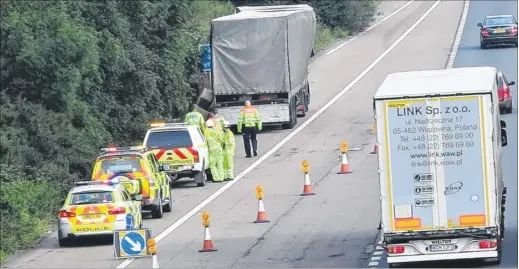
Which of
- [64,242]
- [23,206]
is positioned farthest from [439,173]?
[23,206]

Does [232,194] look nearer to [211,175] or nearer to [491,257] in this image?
[211,175]

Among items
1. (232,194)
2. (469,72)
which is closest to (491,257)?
(469,72)

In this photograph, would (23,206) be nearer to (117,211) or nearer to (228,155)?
(117,211)

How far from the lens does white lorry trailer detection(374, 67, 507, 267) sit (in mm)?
20844

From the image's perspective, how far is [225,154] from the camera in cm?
3550

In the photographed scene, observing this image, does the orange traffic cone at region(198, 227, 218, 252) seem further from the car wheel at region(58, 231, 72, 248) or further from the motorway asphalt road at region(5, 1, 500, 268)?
the car wheel at region(58, 231, 72, 248)

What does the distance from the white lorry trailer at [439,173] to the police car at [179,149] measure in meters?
13.5

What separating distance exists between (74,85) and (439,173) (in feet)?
56.4

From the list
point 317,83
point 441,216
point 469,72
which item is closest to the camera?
point 441,216

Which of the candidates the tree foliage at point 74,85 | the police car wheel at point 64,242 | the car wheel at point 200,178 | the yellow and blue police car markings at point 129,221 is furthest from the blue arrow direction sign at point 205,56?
the yellow and blue police car markings at point 129,221

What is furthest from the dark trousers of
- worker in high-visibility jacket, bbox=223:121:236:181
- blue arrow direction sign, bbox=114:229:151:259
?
blue arrow direction sign, bbox=114:229:151:259

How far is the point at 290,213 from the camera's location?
29469 mm

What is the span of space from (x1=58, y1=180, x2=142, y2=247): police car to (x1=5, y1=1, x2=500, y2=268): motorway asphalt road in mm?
415

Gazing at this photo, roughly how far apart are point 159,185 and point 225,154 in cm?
576
